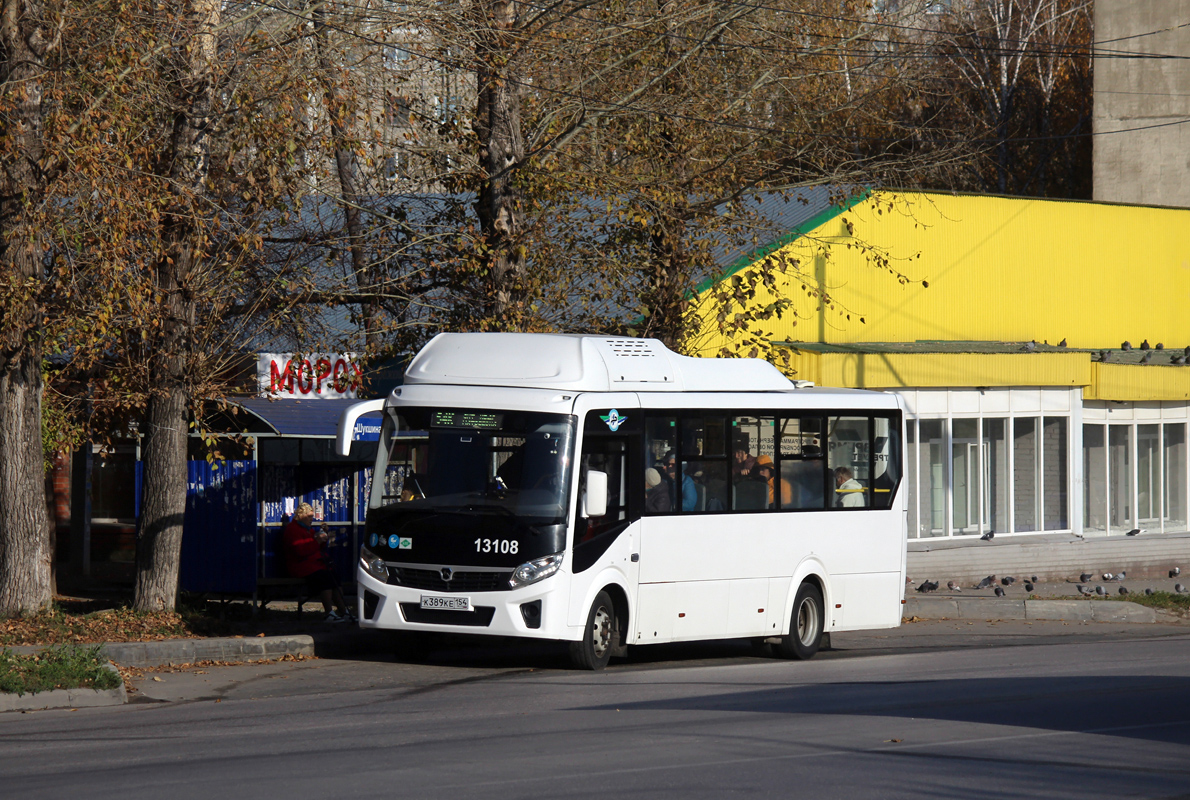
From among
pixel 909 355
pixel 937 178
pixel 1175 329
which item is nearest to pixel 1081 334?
pixel 1175 329

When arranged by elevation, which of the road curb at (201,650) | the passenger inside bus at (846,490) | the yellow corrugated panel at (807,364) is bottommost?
the road curb at (201,650)

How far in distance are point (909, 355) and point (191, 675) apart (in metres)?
13.4

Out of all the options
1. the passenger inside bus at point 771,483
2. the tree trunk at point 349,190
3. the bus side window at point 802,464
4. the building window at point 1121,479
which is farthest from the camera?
the building window at point 1121,479

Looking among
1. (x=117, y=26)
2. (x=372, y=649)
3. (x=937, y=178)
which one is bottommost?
(x=372, y=649)

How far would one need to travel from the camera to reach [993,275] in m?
26.3

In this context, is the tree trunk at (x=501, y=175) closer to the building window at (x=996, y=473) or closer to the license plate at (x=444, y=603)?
the license plate at (x=444, y=603)

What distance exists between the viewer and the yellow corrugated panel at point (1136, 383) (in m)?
26.0

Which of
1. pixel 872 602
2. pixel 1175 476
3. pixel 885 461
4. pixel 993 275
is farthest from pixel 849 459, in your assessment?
pixel 1175 476

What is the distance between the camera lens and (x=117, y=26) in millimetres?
14156

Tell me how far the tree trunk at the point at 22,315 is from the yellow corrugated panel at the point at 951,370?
1151 cm

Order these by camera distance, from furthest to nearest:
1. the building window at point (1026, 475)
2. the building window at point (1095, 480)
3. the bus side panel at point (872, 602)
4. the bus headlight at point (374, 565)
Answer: the building window at point (1095, 480), the building window at point (1026, 475), the bus side panel at point (872, 602), the bus headlight at point (374, 565)

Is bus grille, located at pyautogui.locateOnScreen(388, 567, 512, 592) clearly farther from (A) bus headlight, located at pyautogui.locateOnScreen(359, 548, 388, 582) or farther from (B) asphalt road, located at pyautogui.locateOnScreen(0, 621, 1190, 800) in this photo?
(B) asphalt road, located at pyautogui.locateOnScreen(0, 621, 1190, 800)

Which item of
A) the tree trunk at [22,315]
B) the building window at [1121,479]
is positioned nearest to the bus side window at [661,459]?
the tree trunk at [22,315]

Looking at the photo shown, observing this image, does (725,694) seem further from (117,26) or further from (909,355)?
(909,355)
